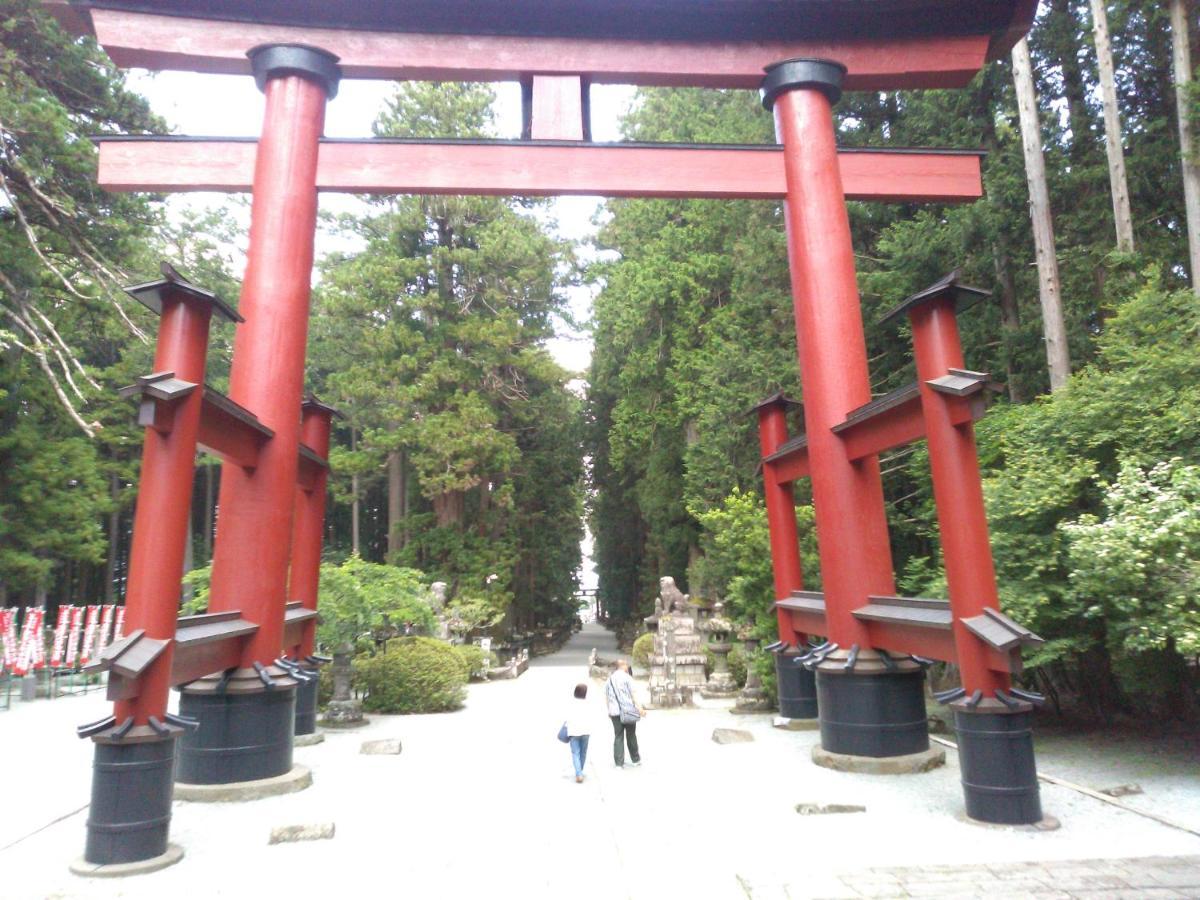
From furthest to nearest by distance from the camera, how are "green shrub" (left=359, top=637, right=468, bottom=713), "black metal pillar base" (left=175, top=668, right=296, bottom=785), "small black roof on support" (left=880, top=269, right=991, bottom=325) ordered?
1. "green shrub" (left=359, top=637, right=468, bottom=713)
2. "black metal pillar base" (left=175, top=668, right=296, bottom=785)
3. "small black roof on support" (left=880, top=269, right=991, bottom=325)

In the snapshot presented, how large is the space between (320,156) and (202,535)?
29.8 metres

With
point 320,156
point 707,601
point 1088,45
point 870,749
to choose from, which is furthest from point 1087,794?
point 1088,45

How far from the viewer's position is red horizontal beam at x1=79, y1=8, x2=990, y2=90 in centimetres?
873

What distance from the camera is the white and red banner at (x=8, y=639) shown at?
15.7 m

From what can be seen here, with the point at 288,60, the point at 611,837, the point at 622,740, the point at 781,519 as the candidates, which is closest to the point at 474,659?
the point at 781,519

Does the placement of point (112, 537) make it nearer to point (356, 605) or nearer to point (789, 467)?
point (356, 605)

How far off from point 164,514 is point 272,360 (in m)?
2.74

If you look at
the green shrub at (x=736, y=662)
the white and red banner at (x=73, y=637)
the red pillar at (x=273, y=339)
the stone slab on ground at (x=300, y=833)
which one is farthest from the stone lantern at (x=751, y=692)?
the white and red banner at (x=73, y=637)

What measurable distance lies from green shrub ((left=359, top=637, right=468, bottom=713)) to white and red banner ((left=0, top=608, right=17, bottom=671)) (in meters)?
8.30

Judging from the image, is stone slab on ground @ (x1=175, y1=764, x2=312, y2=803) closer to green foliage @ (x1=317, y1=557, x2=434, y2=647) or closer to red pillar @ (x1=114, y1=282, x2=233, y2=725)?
red pillar @ (x1=114, y1=282, x2=233, y2=725)

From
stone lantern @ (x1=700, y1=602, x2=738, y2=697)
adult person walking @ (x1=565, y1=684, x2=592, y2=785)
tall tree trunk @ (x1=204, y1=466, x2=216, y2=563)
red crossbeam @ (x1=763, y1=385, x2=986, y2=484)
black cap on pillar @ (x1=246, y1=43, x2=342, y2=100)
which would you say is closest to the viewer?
red crossbeam @ (x1=763, y1=385, x2=986, y2=484)

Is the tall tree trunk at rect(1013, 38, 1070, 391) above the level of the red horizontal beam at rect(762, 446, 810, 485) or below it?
above

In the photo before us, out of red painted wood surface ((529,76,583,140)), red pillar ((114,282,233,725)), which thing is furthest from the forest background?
red painted wood surface ((529,76,583,140))

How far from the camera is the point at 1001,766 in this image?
5.75m
